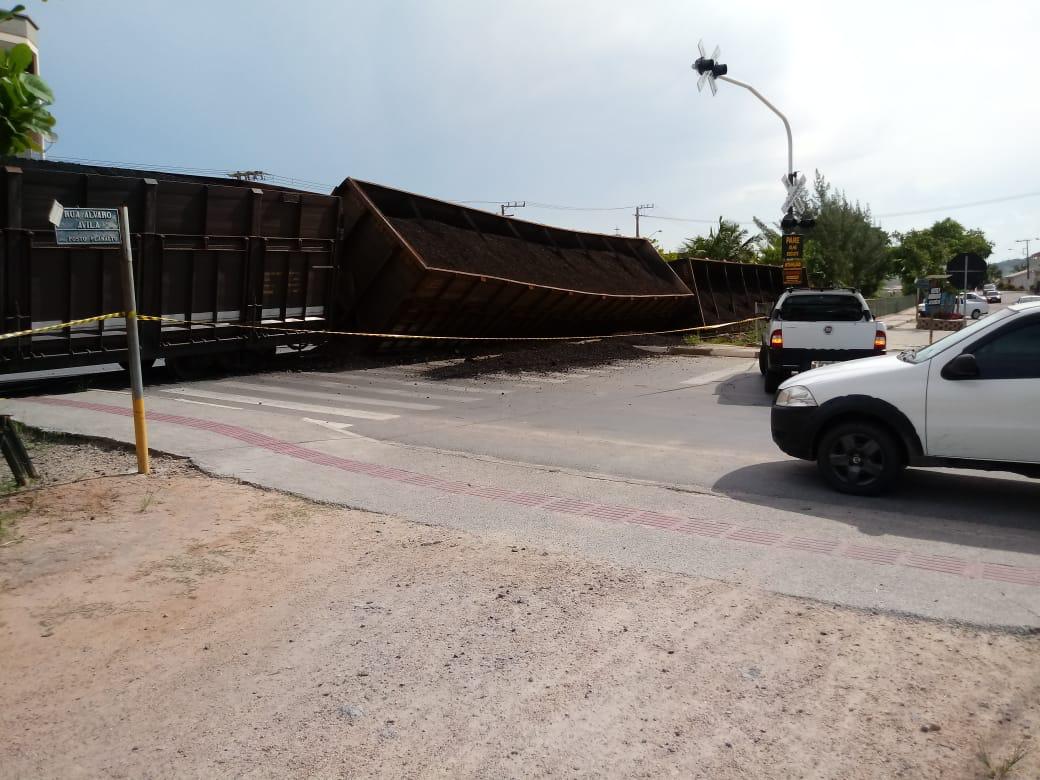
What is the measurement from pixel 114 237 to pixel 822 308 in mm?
10705

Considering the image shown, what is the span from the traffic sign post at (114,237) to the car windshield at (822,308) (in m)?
10.00

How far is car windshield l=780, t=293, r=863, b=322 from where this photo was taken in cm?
1358

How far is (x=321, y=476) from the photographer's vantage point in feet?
24.2

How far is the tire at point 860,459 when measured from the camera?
6734 millimetres

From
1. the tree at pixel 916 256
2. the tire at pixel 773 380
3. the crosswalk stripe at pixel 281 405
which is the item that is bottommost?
the crosswalk stripe at pixel 281 405

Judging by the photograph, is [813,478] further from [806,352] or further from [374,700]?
[806,352]

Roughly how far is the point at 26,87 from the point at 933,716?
4688 millimetres

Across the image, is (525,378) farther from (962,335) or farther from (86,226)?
(86,226)

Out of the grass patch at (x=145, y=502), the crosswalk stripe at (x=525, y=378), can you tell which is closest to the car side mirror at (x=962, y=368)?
the grass patch at (x=145, y=502)

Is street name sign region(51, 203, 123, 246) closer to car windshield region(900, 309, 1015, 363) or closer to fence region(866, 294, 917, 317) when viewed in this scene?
car windshield region(900, 309, 1015, 363)

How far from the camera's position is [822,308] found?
13703 mm

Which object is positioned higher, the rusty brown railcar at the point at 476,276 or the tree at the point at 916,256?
the tree at the point at 916,256

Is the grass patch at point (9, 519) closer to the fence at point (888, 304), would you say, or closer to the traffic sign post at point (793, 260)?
the traffic sign post at point (793, 260)

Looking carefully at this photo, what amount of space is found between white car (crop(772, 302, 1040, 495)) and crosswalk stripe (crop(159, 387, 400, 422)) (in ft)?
18.1
